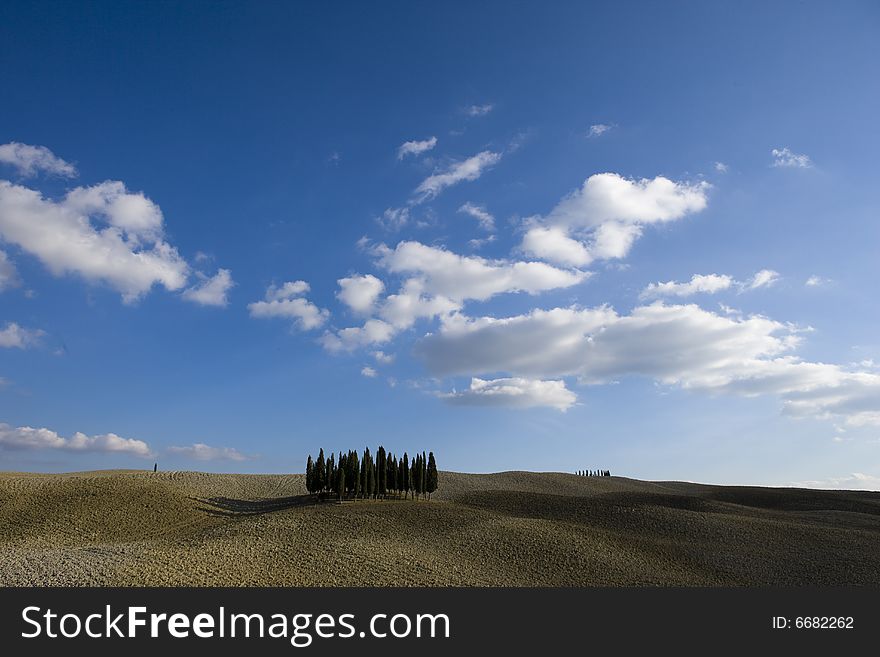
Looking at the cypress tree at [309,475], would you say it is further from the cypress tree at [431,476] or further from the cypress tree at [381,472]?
the cypress tree at [431,476]

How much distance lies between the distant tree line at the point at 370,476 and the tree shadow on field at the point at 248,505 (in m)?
2.39

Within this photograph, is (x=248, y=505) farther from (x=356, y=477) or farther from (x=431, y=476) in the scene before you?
(x=431, y=476)

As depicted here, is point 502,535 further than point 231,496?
No

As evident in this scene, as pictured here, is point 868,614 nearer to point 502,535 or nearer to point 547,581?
point 547,581

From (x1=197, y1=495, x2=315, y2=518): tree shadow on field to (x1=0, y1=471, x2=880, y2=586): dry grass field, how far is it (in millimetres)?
288

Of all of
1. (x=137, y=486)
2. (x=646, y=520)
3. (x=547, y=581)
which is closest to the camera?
(x=547, y=581)

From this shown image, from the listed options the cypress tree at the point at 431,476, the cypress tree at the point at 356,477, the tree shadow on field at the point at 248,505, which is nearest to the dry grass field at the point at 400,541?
the tree shadow on field at the point at 248,505

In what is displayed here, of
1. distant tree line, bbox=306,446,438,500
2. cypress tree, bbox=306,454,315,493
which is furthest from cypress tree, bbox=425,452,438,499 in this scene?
cypress tree, bbox=306,454,315,493

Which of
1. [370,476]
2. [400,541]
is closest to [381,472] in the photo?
[370,476]

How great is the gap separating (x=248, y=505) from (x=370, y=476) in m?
13.6

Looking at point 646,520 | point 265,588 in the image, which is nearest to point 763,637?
point 265,588

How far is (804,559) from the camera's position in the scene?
4488 centimetres

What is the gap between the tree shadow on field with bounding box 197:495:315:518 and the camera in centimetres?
5670

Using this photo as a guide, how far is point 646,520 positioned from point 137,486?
2009 inches
